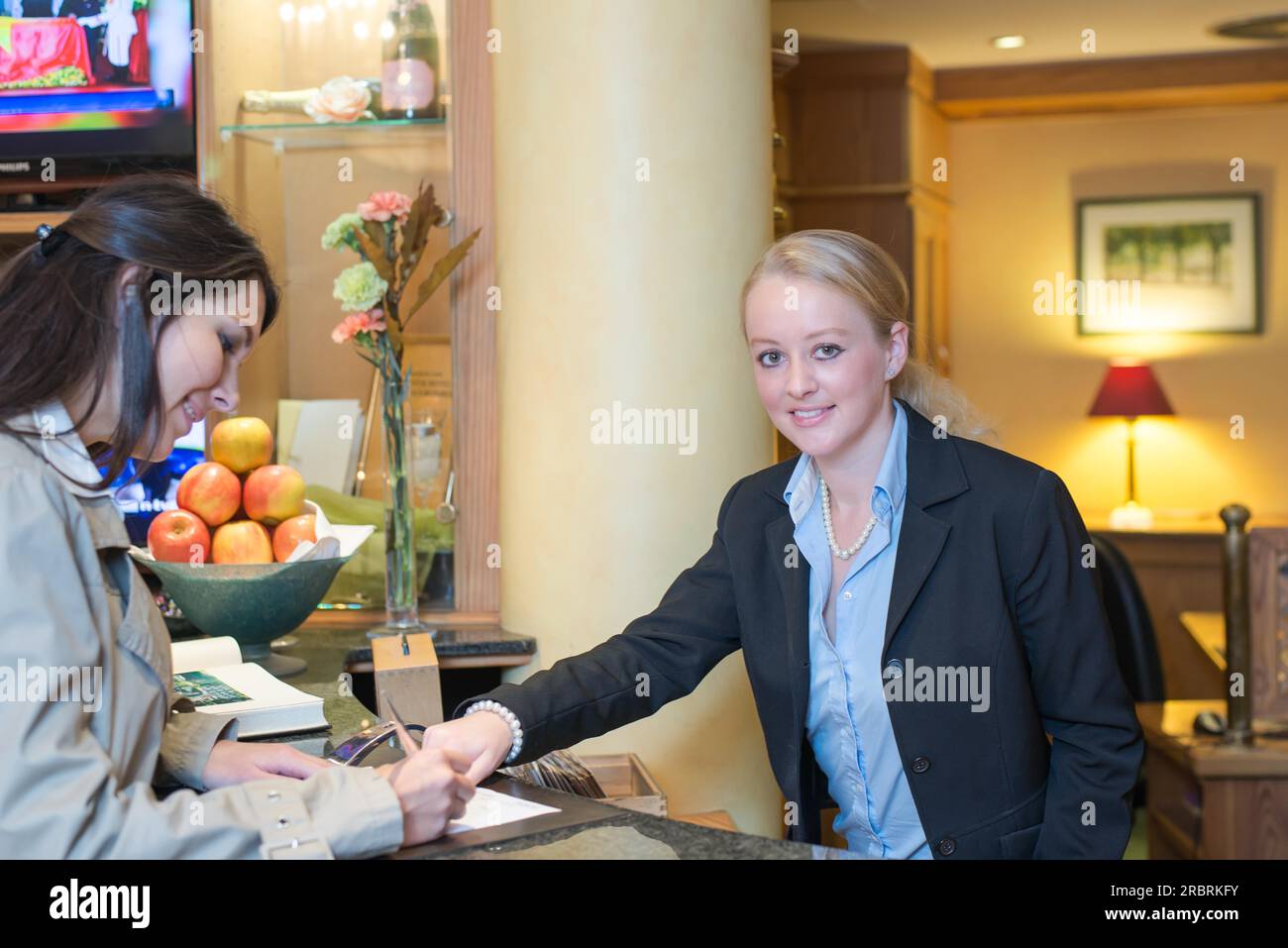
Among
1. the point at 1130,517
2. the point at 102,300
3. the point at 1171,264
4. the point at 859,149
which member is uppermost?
the point at 859,149

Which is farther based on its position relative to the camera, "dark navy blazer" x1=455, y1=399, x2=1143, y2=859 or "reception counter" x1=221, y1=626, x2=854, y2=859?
"dark navy blazer" x1=455, y1=399, x2=1143, y2=859

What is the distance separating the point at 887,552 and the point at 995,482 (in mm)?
164

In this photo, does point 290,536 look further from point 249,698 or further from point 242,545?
point 249,698

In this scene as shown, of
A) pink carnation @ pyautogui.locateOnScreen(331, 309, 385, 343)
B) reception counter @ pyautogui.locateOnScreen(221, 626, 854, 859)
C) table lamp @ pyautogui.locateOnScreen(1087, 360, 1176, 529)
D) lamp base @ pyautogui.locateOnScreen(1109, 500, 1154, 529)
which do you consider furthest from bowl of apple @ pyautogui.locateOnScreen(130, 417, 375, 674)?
table lamp @ pyautogui.locateOnScreen(1087, 360, 1176, 529)

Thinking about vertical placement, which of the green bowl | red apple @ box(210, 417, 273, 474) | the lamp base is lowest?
the lamp base

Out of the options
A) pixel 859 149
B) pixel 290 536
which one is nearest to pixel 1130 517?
pixel 859 149

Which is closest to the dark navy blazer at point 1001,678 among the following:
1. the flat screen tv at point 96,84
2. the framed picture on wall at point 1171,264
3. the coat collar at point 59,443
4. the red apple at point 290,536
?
the coat collar at point 59,443

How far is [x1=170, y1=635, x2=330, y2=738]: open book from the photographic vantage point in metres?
1.76

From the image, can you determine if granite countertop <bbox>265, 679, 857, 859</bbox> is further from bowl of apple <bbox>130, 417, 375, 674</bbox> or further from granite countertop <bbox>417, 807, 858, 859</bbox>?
bowl of apple <bbox>130, 417, 375, 674</bbox>

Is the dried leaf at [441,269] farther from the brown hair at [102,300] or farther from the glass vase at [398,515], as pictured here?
the brown hair at [102,300]

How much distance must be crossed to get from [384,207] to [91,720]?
1584 mm

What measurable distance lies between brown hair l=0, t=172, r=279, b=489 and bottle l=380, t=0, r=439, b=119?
1495 millimetres

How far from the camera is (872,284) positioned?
1787mm

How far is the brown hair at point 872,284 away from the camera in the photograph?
1.77 meters
